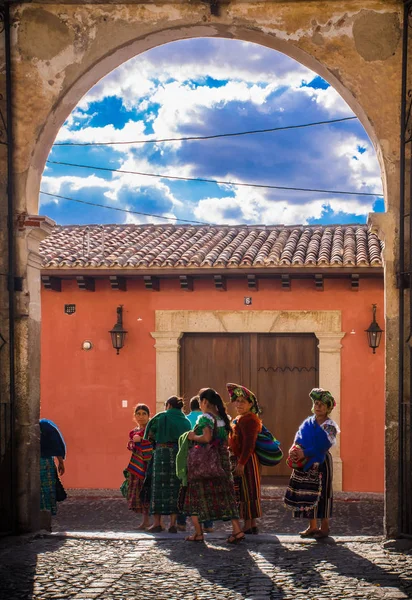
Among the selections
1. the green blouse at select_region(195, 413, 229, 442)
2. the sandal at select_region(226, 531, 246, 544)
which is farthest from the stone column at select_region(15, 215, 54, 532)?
the sandal at select_region(226, 531, 246, 544)

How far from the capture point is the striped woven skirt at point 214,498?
22.2 feet

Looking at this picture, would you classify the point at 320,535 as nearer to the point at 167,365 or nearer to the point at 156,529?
the point at 156,529

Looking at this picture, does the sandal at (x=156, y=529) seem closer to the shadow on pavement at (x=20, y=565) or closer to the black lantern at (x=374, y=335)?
the shadow on pavement at (x=20, y=565)

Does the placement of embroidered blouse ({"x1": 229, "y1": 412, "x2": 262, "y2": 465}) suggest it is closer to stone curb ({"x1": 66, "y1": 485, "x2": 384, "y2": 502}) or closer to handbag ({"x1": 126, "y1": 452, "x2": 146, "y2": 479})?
handbag ({"x1": 126, "y1": 452, "x2": 146, "y2": 479})

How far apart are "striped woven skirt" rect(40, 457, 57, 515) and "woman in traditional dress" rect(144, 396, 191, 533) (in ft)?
3.06

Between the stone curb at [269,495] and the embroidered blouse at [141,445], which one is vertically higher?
the embroidered blouse at [141,445]

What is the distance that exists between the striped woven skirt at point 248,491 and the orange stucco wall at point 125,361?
216 inches

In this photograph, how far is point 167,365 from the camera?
42.2 ft

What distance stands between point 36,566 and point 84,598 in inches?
36.2

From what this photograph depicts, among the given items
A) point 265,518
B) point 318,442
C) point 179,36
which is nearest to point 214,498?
point 318,442

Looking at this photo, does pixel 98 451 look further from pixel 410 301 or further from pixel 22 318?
pixel 410 301

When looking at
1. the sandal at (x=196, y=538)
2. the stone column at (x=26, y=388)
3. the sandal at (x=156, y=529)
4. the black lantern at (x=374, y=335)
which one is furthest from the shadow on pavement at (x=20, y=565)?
the black lantern at (x=374, y=335)

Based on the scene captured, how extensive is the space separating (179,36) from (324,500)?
3852 mm

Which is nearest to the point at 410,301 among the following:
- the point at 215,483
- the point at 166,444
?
the point at 215,483
